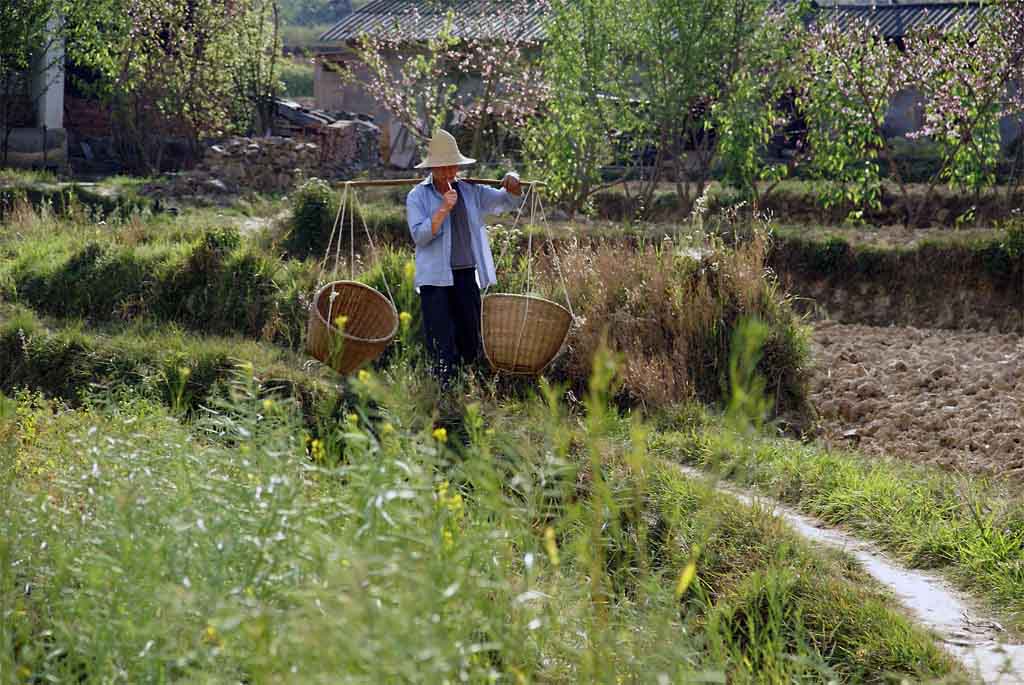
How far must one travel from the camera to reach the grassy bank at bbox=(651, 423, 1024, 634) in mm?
5817

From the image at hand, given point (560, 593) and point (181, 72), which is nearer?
point (560, 593)

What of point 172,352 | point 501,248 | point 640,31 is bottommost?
point 172,352

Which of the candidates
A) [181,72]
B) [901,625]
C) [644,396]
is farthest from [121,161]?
[901,625]

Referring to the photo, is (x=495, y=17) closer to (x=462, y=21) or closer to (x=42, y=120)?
(x=462, y=21)

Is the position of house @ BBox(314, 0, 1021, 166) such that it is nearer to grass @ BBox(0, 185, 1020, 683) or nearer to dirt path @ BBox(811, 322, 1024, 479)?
dirt path @ BBox(811, 322, 1024, 479)

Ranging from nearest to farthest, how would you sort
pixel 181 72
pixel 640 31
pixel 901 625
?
pixel 901 625 → pixel 640 31 → pixel 181 72

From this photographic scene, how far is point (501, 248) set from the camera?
423 inches

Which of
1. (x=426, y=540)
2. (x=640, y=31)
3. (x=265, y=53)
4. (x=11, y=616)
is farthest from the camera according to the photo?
(x=265, y=53)

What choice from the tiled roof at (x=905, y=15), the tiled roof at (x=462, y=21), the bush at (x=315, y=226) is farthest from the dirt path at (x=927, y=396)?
the tiled roof at (x=905, y=15)

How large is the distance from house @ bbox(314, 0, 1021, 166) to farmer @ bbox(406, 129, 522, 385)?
9.01 m

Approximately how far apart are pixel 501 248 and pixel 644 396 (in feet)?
8.22

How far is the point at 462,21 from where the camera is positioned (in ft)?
71.3

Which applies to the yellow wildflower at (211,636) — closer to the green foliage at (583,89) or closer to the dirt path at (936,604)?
the dirt path at (936,604)

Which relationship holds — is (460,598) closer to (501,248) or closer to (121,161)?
(501,248)
